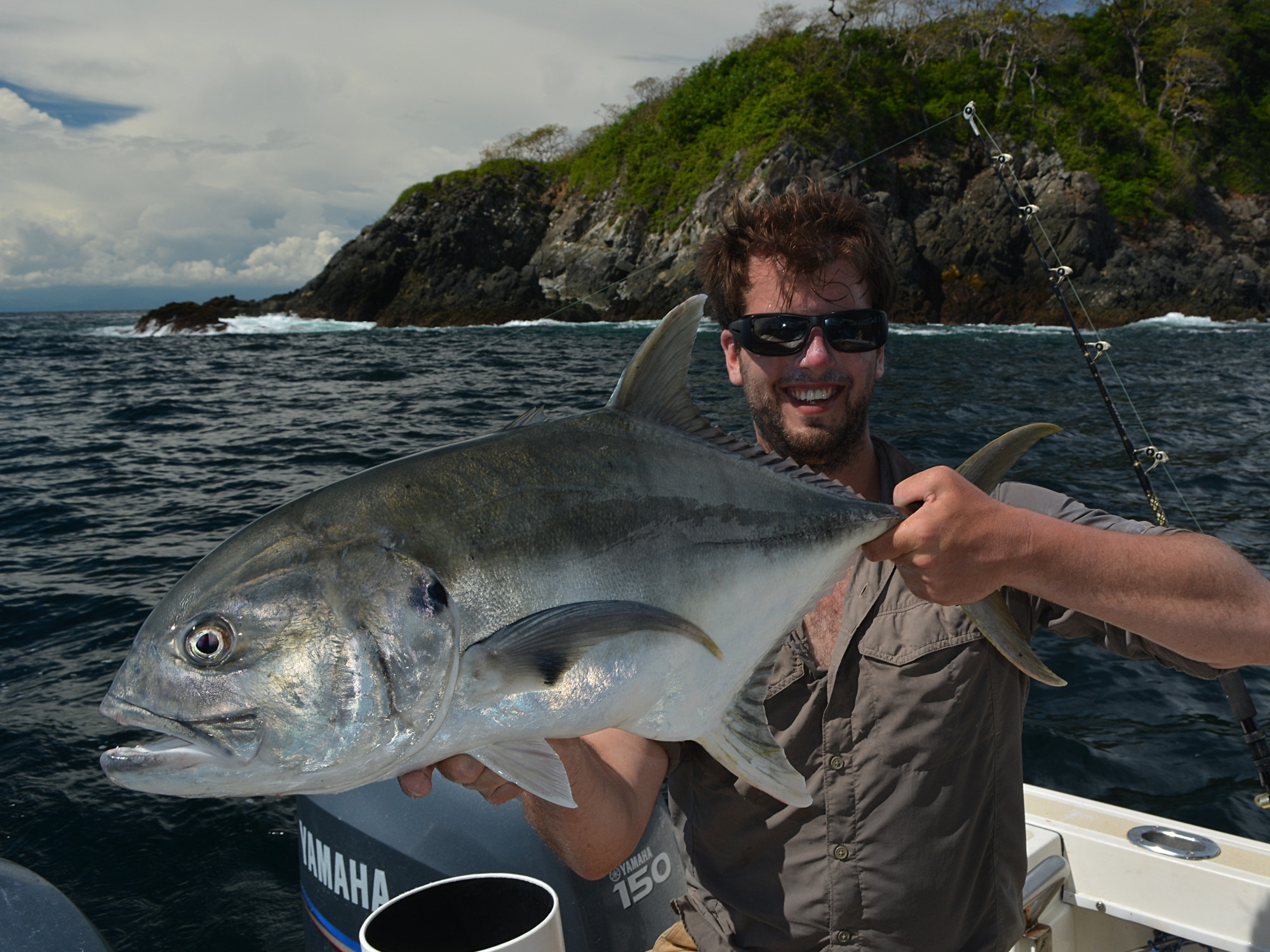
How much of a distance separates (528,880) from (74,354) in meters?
34.0

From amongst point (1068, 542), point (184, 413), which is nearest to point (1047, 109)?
point (184, 413)

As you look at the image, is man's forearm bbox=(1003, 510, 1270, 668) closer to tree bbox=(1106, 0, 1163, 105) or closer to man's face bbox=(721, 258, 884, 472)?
Answer: man's face bbox=(721, 258, 884, 472)

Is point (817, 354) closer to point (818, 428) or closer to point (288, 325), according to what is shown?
point (818, 428)

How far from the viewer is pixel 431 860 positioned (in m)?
2.43

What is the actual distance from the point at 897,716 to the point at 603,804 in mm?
748

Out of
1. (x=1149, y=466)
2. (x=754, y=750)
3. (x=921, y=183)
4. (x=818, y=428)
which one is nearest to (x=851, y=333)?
(x=818, y=428)

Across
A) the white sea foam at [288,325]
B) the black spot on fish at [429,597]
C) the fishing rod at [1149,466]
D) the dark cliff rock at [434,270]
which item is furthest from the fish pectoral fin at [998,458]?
the dark cliff rock at [434,270]

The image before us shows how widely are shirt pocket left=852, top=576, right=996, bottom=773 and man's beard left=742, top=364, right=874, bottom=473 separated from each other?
1.66 ft

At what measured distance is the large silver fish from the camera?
49.8 inches

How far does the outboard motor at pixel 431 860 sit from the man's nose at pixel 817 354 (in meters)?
1.59

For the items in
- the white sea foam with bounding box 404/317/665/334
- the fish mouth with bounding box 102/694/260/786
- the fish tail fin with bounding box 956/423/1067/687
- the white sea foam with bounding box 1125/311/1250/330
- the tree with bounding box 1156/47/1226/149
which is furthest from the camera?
the tree with bounding box 1156/47/1226/149

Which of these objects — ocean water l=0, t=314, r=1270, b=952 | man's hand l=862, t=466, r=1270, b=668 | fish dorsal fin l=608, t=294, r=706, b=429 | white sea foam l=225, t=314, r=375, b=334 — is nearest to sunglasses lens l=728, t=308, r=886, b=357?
fish dorsal fin l=608, t=294, r=706, b=429

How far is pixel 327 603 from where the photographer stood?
1.31m

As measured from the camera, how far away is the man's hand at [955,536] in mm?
1622
